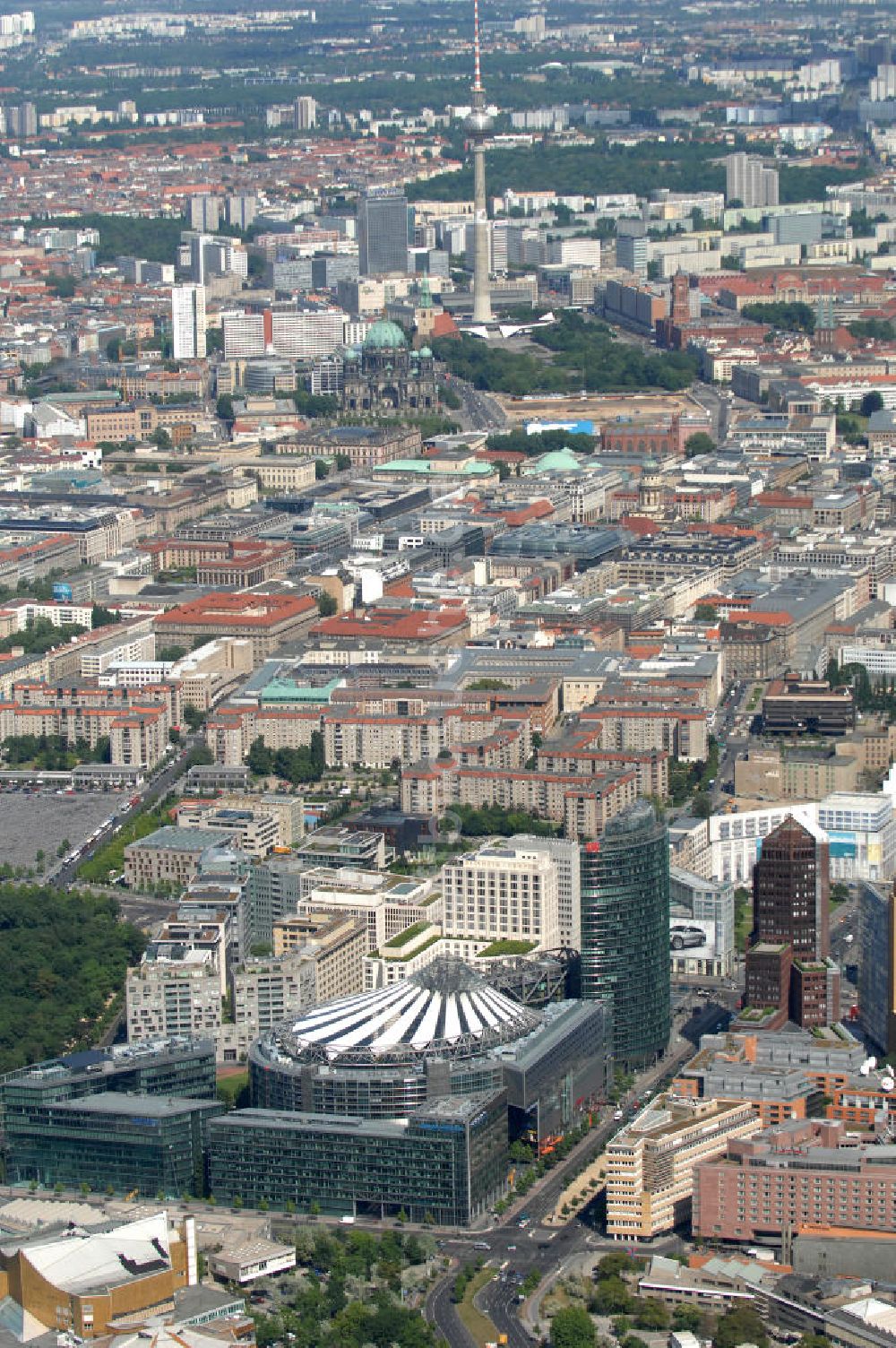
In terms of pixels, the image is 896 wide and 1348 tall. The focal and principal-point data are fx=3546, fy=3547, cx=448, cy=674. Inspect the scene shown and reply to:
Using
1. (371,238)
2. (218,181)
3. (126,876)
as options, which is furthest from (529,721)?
(218,181)

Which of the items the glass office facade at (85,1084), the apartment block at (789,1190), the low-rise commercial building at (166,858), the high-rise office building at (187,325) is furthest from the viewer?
the high-rise office building at (187,325)

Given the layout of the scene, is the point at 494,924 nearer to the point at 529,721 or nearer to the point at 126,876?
the point at 126,876

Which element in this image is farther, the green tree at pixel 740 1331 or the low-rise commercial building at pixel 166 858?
the low-rise commercial building at pixel 166 858

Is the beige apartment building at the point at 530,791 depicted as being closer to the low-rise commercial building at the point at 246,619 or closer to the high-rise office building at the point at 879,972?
the high-rise office building at the point at 879,972

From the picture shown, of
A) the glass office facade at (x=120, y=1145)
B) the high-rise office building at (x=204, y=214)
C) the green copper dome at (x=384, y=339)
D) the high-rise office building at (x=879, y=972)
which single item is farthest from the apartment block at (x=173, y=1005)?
the high-rise office building at (x=204, y=214)

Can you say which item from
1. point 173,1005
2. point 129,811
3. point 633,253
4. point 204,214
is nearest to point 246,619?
point 129,811

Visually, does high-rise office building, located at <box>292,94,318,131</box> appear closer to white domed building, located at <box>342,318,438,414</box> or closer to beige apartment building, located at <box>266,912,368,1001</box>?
white domed building, located at <box>342,318,438,414</box>
